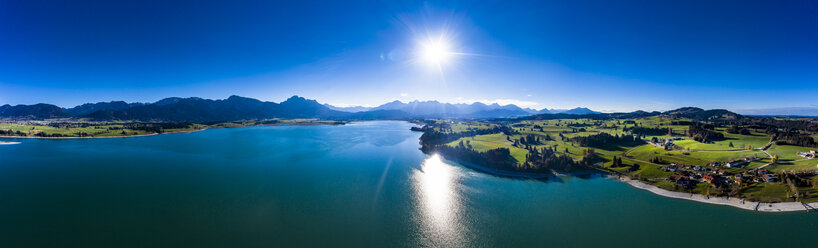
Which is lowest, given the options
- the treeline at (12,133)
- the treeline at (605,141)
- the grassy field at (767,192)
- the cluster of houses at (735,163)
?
the grassy field at (767,192)

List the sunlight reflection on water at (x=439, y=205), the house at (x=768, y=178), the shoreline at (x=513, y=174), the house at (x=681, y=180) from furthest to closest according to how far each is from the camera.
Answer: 1. the shoreline at (x=513, y=174)
2. the house at (x=681, y=180)
3. the house at (x=768, y=178)
4. the sunlight reflection on water at (x=439, y=205)

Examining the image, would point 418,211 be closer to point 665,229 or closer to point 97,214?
point 665,229

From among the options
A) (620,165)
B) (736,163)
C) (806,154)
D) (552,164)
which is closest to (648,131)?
(806,154)

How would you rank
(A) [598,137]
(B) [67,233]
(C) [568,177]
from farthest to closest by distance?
(A) [598,137] → (C) [568,177] → (B) [67,233]

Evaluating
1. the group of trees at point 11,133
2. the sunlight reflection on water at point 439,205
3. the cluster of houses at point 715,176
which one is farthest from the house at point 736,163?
the group of trees at point 11,133

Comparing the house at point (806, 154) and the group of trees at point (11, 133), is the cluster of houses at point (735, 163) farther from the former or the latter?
the group of trees at point (11, 133)

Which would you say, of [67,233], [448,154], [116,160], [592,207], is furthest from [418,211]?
[116,160]
